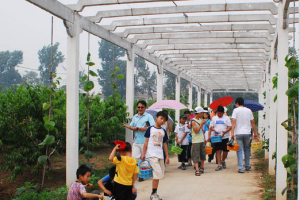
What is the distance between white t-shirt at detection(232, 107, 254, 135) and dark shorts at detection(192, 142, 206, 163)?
1018 millimetres

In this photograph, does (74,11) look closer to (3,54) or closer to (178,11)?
(178,11)

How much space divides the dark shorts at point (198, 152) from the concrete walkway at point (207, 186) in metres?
0.42

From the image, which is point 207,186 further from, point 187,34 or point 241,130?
point 187,34

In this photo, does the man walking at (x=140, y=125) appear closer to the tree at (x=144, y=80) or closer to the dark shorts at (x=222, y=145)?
the dark shorts at (x=222, y=145)

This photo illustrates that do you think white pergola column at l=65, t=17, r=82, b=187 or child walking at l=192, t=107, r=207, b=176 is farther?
child walking at l=192, t=107, r=207, b=176

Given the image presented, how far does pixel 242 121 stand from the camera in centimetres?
920

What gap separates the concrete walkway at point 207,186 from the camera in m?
6.68

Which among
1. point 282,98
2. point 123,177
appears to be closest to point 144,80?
point 282,98

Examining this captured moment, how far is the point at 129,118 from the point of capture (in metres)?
10.4

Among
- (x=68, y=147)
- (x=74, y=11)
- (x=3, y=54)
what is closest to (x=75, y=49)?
(x=74, y=11)

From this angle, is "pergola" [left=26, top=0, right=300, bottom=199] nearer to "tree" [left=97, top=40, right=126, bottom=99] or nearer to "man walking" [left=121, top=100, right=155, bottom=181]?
"man walking" [left=121, top=100, right=155, bottom=181]

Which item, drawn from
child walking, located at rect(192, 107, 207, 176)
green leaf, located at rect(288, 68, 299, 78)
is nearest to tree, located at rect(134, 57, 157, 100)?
child walking, located at rect(192, 107, 207, 176)

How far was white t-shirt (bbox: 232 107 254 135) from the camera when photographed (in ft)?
30.0

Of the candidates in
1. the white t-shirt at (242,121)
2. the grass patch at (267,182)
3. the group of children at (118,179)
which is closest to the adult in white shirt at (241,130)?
the white t-shirt at (242,121)
